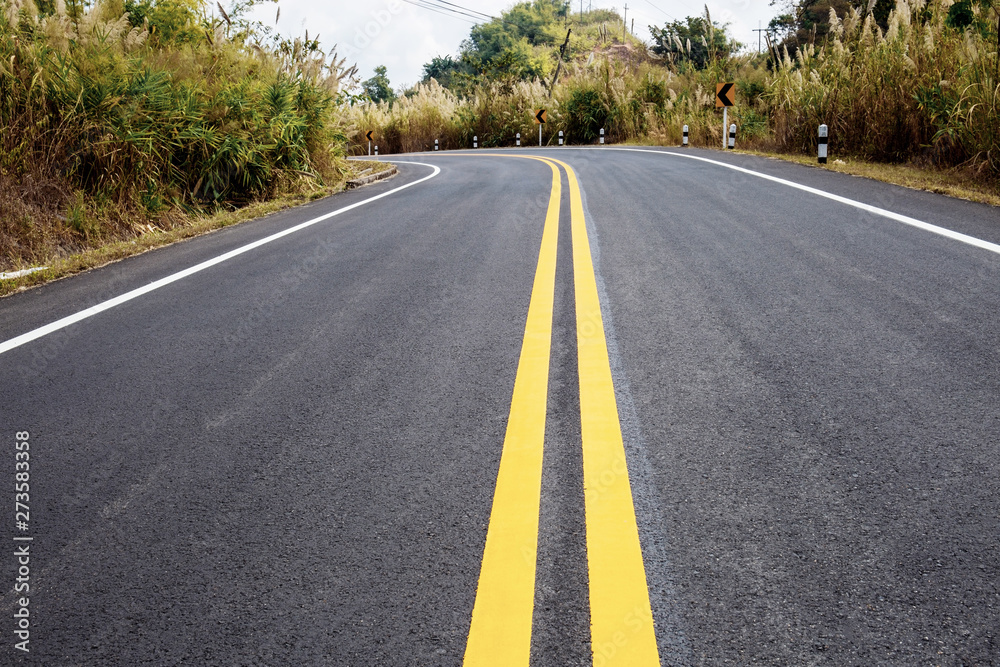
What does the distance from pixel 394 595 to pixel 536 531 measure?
0.45 metres

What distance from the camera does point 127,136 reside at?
898 centimetres

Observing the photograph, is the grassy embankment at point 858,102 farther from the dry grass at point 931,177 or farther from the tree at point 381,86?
the tree at point 381,86

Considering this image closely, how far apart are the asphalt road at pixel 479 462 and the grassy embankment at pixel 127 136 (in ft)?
9.05

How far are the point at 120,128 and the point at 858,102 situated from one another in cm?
1227

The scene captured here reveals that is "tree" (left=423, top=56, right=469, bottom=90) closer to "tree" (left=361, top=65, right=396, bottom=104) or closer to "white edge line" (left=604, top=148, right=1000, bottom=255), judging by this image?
"tree" (left=361, top=65, right=396, bottom=104)

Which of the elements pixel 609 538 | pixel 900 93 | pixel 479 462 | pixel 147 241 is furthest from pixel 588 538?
pixel 900 93

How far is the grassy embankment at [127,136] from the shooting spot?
26.5 ft

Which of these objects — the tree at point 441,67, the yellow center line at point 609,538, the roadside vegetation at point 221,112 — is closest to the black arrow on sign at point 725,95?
the roadside vegetation at point 221,112

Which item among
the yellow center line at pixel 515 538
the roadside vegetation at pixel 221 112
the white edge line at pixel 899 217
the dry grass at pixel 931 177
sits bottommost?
the yellow center line at pixel 515 538

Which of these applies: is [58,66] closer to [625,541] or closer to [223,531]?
[223,531]

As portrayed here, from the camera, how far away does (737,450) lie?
8.77ft

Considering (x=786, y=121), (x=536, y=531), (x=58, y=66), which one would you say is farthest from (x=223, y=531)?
(x=786, y=121)

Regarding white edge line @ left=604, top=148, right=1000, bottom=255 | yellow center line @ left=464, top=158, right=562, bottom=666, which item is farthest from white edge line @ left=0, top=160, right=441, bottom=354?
white edge line @ left=604, top=148, right=1000, bottom=255

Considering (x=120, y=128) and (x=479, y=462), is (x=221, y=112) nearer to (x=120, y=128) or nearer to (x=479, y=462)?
(x=120, y=128)
